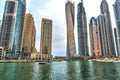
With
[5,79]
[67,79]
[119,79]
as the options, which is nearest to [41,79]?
[67,79]

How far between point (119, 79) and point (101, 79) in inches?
256

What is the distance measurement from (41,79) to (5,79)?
13.2m

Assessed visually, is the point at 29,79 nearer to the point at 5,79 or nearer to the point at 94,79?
the point at 5,79

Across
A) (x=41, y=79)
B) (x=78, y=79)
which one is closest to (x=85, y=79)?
(x=78, y=79)

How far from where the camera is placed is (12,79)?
1999 inches

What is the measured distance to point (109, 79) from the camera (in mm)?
50344

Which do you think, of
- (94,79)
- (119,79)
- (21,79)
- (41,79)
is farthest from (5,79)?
(119,79)

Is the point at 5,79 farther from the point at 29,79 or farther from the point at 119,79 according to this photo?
the point at 119,79

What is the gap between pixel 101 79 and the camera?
5056cm

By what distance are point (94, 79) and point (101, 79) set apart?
99.0 inches

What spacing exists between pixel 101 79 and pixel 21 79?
29379 millimetres

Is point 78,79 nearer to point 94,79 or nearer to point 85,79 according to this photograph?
point 85,79

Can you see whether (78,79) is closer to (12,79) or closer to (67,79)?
(67,79)

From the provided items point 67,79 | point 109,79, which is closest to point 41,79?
point 67,79
